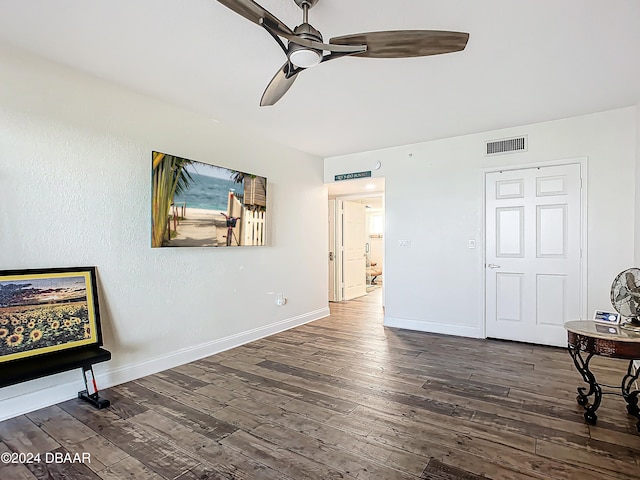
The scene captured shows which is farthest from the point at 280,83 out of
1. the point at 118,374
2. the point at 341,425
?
the point at 118,374

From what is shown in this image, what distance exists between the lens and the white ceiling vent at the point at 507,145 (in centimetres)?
416

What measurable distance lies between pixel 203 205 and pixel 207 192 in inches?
5.8

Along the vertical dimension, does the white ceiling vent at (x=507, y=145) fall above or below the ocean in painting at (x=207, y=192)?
above

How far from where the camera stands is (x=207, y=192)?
3.68 m

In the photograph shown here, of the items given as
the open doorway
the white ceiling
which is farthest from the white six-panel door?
the open doorway

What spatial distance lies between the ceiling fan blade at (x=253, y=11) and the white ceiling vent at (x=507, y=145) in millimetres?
3504

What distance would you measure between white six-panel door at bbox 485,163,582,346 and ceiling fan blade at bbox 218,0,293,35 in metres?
3.62

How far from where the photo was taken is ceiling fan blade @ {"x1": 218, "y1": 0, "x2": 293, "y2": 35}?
157cm

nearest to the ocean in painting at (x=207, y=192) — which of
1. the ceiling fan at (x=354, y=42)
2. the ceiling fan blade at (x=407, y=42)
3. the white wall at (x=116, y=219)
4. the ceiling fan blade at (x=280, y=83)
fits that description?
the white wall at (x=116, y=219)

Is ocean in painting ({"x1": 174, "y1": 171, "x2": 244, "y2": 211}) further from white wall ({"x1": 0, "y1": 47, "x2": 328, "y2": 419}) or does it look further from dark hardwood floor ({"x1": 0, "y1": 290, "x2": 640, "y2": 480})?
dark hardwood floor ({"x1": 0, "y1": 290, "x2": 640, "y2": 480})

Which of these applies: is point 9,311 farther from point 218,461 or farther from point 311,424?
point 311,424

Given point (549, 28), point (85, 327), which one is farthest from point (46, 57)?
point (549, 28)

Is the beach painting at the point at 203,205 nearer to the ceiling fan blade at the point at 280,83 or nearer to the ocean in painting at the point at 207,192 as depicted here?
the ocean in painting at the point at 207,192

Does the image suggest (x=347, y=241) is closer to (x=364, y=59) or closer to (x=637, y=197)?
(x=637, y=197)
